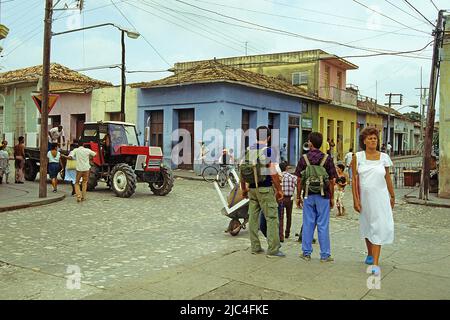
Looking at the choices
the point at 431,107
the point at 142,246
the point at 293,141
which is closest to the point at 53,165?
the point at 142,246

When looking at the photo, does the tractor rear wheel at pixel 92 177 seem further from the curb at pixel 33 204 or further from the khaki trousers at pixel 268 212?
the khaki trousers at pixel 268 212

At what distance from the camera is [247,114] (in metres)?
23.6

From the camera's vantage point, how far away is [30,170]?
1664 centimetres

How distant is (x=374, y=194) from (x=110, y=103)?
2156 cm

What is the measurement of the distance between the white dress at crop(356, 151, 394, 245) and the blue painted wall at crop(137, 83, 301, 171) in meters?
16.0

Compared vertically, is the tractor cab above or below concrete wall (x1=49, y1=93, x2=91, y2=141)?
below

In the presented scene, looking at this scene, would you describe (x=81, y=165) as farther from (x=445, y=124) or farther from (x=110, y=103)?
(x=110, y=103)

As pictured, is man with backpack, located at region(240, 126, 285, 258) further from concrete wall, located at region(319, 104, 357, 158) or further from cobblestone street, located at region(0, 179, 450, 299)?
concrete wall, located at region(319, 104, 357, 158)

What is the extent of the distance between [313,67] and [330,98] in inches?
97.6

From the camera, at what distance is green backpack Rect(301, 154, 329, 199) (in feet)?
19.1

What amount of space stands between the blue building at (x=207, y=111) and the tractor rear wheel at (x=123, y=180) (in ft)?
26.6

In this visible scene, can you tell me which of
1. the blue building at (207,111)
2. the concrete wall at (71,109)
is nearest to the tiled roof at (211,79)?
the blue building at (207,111)

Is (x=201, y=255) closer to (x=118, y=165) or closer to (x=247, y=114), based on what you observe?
(x=118, y=165)

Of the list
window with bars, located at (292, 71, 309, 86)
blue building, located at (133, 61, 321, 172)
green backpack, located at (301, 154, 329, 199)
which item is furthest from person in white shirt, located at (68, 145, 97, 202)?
window with bars, located at (292, 71, 309, 86)
